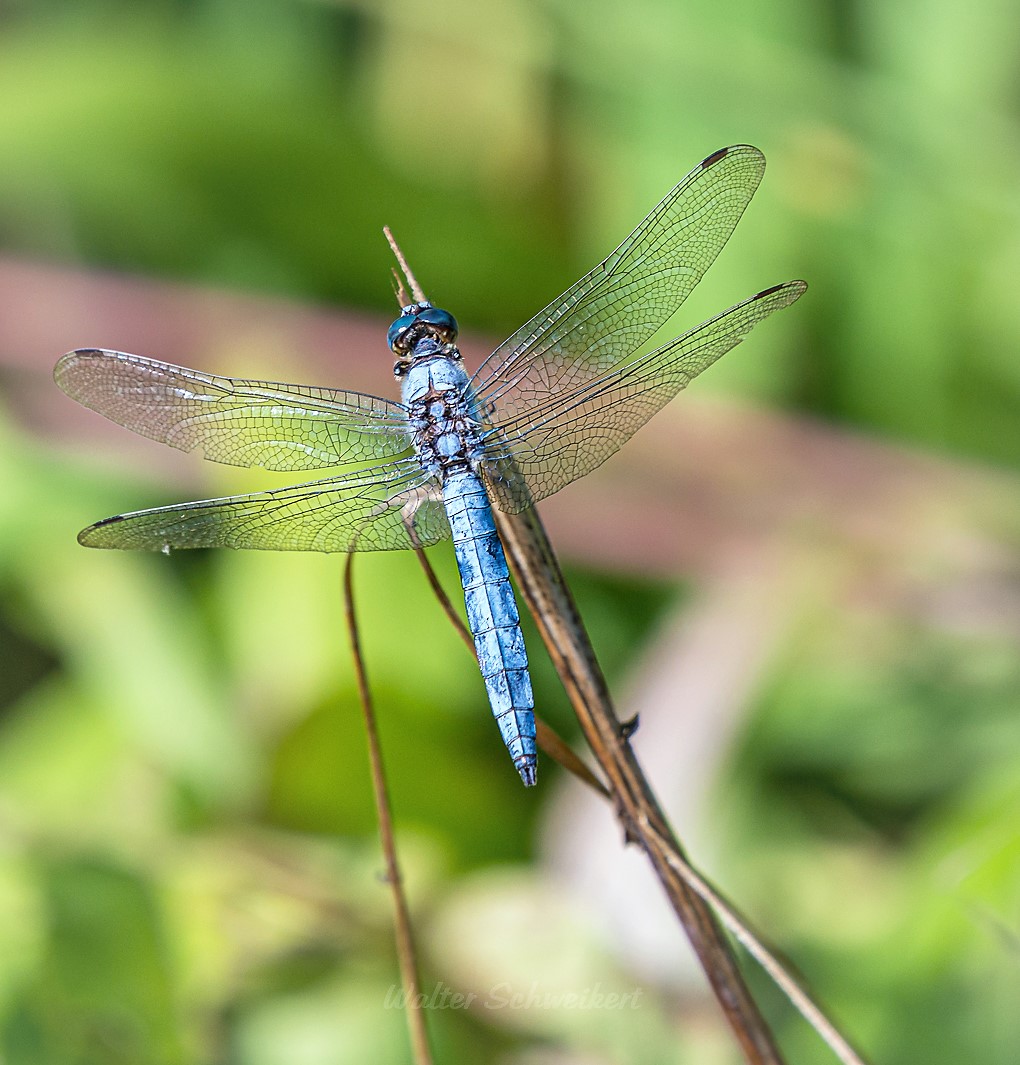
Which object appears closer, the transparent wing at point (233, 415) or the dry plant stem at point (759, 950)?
the dry plant stem at point (759, 950)

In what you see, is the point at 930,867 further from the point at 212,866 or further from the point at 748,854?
the point at 212,866

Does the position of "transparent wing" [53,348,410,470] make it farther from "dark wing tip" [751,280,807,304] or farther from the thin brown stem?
"dark wing tip" [751,280,807,304]

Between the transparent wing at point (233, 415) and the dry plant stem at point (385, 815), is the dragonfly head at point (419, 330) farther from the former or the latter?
the dry plant stem at point (385, 815)

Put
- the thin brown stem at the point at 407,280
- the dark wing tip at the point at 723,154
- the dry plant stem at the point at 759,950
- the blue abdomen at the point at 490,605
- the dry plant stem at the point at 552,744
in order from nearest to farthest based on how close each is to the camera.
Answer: the dry plant stem at the point at 759,950, the dry plant stem at the point at 552,744, the thin brown stem at the point at 407,280, the blue abdomen at the point at 490,605, the dark wing tip at the point at 723,154

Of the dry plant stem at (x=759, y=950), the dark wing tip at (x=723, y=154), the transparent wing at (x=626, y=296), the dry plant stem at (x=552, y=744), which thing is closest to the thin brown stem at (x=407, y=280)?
the transparent wing at (x=626, y=296)

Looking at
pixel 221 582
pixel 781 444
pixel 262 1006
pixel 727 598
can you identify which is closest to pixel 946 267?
pixel 781 444

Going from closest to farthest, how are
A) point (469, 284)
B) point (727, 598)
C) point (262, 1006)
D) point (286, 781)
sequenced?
point (262, 1006) < point (286, 781) < point (727, 598) < point (469, 284)
